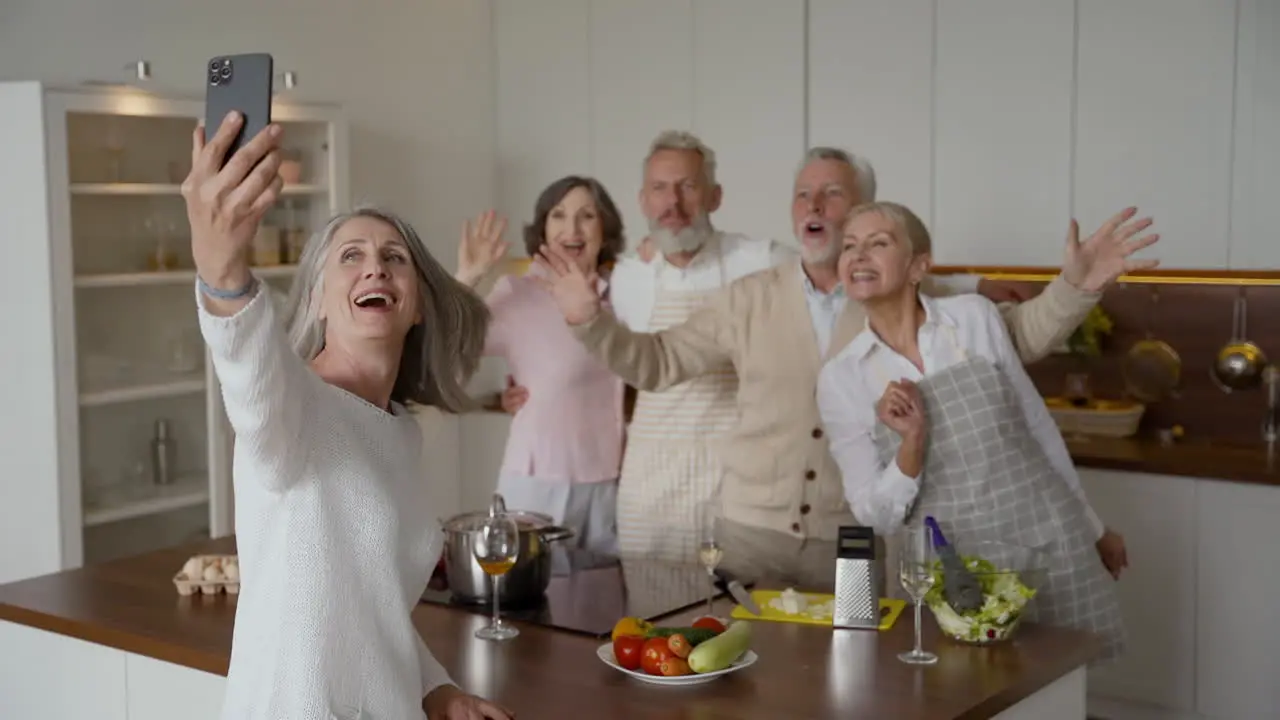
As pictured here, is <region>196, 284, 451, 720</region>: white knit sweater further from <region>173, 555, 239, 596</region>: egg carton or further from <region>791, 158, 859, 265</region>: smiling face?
<region>791, 158, 859, 265</region>: smiling face

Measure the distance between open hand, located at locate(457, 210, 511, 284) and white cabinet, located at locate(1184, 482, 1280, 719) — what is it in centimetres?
218

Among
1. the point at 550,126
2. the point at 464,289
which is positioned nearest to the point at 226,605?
the point at 464,289

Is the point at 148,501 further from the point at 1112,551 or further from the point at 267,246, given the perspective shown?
the point at 1112,551

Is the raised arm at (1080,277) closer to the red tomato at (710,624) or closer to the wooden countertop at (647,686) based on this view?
the wooden countertop at (647,686)

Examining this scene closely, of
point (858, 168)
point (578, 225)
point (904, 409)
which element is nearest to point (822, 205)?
point (858, 168)

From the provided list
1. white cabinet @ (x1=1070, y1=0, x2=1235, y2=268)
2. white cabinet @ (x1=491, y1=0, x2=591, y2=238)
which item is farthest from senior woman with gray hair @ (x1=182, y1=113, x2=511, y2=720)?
white cabinet @ (x1=491, y1=0, x2=591, y2=238)

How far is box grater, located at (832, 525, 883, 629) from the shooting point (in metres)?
2.63

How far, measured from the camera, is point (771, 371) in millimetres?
3357

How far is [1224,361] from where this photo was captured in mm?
4512

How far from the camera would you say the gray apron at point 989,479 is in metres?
2.97

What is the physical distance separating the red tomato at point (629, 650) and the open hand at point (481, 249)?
1335 millimetres

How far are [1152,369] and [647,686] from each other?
2.89 meters

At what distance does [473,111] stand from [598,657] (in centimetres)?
403

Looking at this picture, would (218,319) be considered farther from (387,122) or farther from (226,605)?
(387,122)
